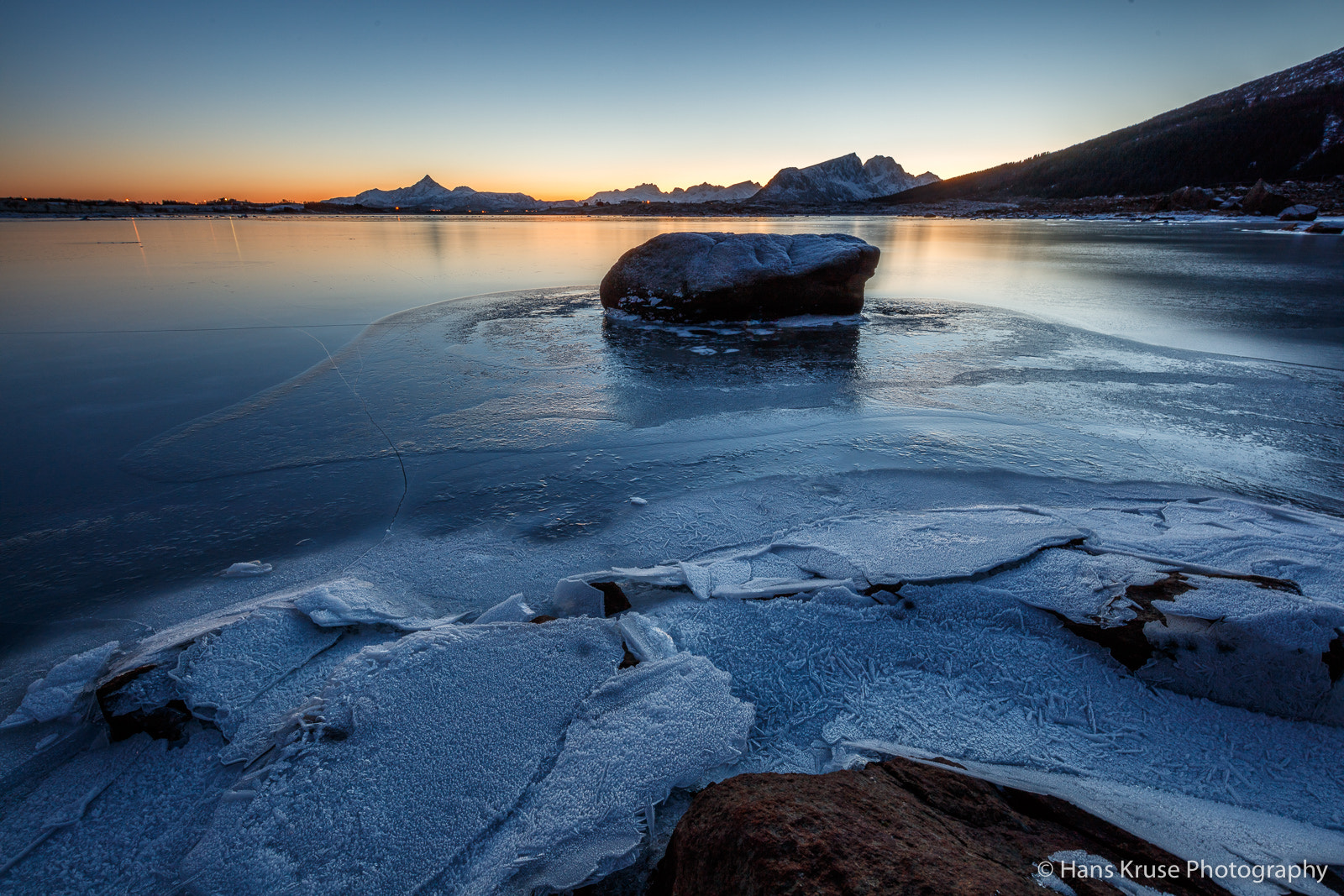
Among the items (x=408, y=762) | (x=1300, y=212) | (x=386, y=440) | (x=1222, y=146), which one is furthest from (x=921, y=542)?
(x=1222, y=146)

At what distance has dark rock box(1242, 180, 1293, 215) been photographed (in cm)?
4269

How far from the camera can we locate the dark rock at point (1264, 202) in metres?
42.7

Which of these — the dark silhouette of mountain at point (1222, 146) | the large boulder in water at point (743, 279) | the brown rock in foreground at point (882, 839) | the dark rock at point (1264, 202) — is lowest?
the brown rock in foreground at point (882, 839)

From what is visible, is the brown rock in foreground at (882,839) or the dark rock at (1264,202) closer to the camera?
the brown rock in foreground at (882,839)

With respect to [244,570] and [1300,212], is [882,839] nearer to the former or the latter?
[244,570]

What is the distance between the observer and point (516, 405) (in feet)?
15.8

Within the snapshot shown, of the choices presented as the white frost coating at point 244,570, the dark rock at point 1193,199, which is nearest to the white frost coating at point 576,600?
the white frost coating at point 244,570

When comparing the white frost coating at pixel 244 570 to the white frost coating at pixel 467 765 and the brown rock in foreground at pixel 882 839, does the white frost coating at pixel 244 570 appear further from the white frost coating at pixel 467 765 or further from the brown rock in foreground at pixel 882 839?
the brown rock in foreground at pixel 882 839

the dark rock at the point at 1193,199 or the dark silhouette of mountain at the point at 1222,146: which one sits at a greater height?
the dark silhouette of mountain at the point at 1222,146

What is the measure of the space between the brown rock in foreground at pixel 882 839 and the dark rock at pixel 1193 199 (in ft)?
234

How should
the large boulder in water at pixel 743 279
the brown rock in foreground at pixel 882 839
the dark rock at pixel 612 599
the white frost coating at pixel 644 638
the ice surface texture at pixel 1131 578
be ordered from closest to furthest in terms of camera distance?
the brown rock in foreground at pixel 882 839, the ice surface texture at pixel 1131 578, the white frost coating at pixel 644 638, the dark rock at pixel 612 599, the large boulder in water at pixel 743 279

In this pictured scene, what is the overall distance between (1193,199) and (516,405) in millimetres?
71014

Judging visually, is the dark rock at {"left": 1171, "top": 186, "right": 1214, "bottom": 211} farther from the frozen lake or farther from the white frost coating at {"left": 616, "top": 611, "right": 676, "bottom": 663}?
the white frost coating at {"left": 616, "top": 611, "right": 676, "bottom": 663}

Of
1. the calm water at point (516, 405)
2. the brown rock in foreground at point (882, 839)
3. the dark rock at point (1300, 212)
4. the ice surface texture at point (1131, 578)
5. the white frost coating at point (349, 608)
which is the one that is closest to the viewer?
the brown rock in foreground at point (882, 839)
